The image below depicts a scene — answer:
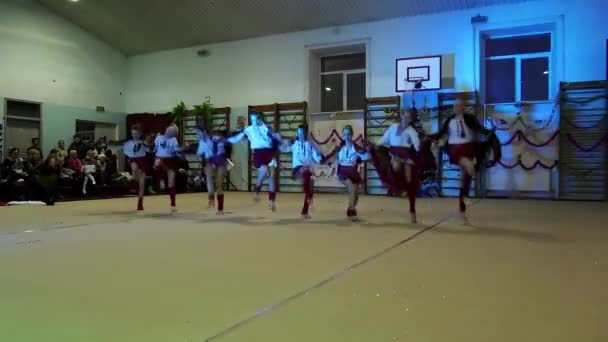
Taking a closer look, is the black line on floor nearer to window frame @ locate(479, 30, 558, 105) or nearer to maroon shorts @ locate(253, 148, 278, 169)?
maroon shorts @ locate(253, 148, 278, 169)

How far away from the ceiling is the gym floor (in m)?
8.53

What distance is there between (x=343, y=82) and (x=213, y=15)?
4373mm

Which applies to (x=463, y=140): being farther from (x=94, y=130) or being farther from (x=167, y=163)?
(x=94, y=130)

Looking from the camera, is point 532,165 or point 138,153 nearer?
point 138,153

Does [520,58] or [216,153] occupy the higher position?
[520,58]

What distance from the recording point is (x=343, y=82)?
1446 centimetres

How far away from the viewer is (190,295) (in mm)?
2730

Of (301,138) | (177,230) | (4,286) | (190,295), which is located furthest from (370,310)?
(301,138)

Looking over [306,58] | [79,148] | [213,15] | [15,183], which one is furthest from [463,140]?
[79,148]

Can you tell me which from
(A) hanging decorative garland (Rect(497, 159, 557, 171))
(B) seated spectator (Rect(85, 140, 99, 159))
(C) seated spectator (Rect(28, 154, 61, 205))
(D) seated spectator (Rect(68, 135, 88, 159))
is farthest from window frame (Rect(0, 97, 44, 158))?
(A) hanging decorative garland (Rect(497, 159, 557, 171))

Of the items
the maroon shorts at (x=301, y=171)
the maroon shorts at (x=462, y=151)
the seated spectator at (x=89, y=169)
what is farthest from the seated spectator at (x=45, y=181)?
the maroon shorts at (x=462, y=151)

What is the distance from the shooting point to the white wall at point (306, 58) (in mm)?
11031

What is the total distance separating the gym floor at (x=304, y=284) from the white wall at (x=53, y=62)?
9.91 m

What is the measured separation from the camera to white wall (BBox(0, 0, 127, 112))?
13.4m
